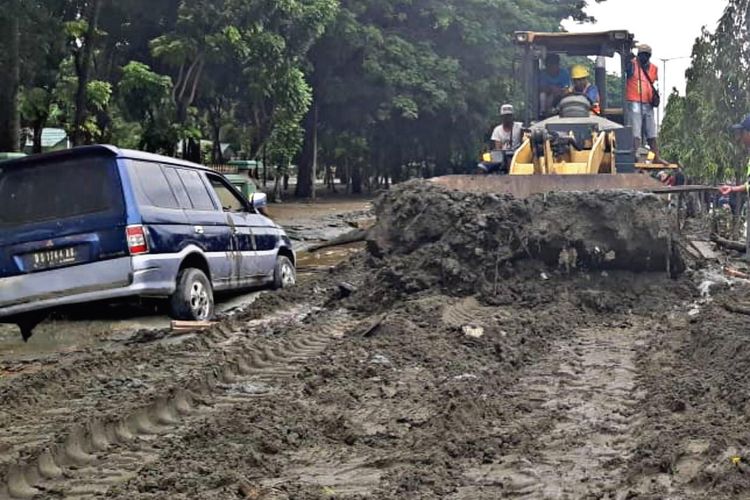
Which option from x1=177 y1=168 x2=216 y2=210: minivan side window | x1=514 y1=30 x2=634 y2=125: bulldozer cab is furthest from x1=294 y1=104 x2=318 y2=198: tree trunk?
x1=177 y1=168 x2=216 y2=210: minivan side window

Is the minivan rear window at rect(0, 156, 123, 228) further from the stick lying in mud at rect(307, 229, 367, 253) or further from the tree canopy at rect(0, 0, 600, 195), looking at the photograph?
the stick lying in mud at rect(307, 229, 367, 253)

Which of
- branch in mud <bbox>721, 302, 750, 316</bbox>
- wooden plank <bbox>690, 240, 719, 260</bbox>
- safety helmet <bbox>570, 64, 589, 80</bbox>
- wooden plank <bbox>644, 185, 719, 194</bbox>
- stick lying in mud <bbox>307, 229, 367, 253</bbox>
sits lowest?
stick lying in mud <bbox>307, 229, 367, 253</bbox>

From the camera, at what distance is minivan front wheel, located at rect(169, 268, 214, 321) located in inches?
399

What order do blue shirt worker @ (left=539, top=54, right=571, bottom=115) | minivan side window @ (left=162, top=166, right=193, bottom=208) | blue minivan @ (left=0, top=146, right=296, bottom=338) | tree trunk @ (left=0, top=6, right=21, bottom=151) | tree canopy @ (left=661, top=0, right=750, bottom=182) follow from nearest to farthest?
blue minivan @ (left=0, top=146, right=296, bottom=338) → minivan side window @ (left=162, top=166, right=193, bottom=208) → blue shirt worker @ (left=539, top=54, right=571, bottom=115) → tree trunk @ (left=0, top=6, right=21, bottom=151) → tree canopy @ (left=661, top=0, right=750, bottom=182)

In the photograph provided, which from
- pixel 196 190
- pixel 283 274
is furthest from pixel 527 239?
pixel 283 274

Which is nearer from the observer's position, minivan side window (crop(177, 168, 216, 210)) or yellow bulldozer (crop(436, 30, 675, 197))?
minivan side window (crop(177, 168, 216, 210))

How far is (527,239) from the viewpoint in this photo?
34.6ft

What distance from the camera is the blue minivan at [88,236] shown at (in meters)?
9.43

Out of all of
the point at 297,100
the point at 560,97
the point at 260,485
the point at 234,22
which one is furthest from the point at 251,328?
the point at 297,100

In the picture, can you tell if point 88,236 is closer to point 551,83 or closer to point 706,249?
point 551,83

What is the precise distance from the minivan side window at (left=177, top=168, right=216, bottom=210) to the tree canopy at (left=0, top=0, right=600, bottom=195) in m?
6.18

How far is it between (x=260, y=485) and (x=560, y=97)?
1194 cm

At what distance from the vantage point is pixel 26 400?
675 cm

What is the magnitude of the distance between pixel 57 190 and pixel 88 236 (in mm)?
661
